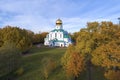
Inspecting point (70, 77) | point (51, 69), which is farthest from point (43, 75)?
point (70, 77)

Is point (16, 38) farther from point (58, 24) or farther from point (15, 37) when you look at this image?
point (58, 24)

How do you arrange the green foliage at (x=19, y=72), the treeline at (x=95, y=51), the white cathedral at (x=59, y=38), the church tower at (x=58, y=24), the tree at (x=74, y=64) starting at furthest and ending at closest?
the church tower at (x=58, y=24) → the white cathedral at (x=59, y=38) → the green foliage at (x=19, y=72) → the treeline at (x=95, y=51) → the tree at (x=74, y=64)

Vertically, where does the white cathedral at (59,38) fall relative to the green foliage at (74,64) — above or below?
above

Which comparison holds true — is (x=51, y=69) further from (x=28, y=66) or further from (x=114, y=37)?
(x=114, y=37)

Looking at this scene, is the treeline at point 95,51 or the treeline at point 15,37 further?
the treeline at point 15,37

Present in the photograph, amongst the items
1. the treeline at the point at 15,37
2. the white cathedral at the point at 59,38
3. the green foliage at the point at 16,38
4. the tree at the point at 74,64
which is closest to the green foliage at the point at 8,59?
the tree at the point at 74,64

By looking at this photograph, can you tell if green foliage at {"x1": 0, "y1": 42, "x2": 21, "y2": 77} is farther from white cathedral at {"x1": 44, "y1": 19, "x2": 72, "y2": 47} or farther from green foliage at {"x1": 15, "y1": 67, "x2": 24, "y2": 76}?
white cathedral at {"x1": 44, "y1": 19, "x2": 72, "y2": 47}

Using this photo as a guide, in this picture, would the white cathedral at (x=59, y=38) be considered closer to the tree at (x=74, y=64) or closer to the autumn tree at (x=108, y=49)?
the autumn tree at (x=108, y=49)

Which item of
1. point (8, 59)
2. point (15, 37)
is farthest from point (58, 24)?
point (8, 59)
